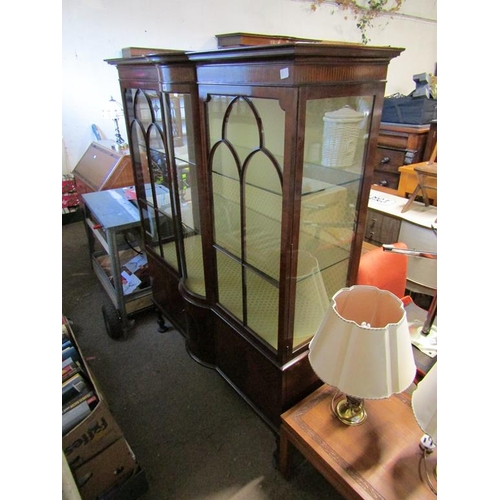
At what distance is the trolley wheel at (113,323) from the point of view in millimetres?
2041

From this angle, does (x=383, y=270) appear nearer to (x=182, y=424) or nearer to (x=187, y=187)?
(x=187, y=187)

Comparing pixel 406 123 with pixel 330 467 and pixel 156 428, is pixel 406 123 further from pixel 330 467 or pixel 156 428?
pixel 156 428

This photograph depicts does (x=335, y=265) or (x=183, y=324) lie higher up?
(x=335, y=265)

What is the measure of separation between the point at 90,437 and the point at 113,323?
2.98 feet

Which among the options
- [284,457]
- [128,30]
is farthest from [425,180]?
[128,30]

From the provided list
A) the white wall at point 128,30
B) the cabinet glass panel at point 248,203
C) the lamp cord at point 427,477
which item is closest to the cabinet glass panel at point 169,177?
the cabinet glass panel at point 248,203

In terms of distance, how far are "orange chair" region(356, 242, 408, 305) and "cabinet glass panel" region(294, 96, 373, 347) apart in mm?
119

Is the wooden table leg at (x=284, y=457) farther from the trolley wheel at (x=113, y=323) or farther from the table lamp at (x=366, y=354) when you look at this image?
the trolley wheel at (x=113, y=323)

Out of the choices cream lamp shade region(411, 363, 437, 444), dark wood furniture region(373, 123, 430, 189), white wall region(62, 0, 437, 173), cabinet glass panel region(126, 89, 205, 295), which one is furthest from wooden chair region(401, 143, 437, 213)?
white wall region(62, 0, 437, 173)

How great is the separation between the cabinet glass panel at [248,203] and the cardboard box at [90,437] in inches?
24.3
